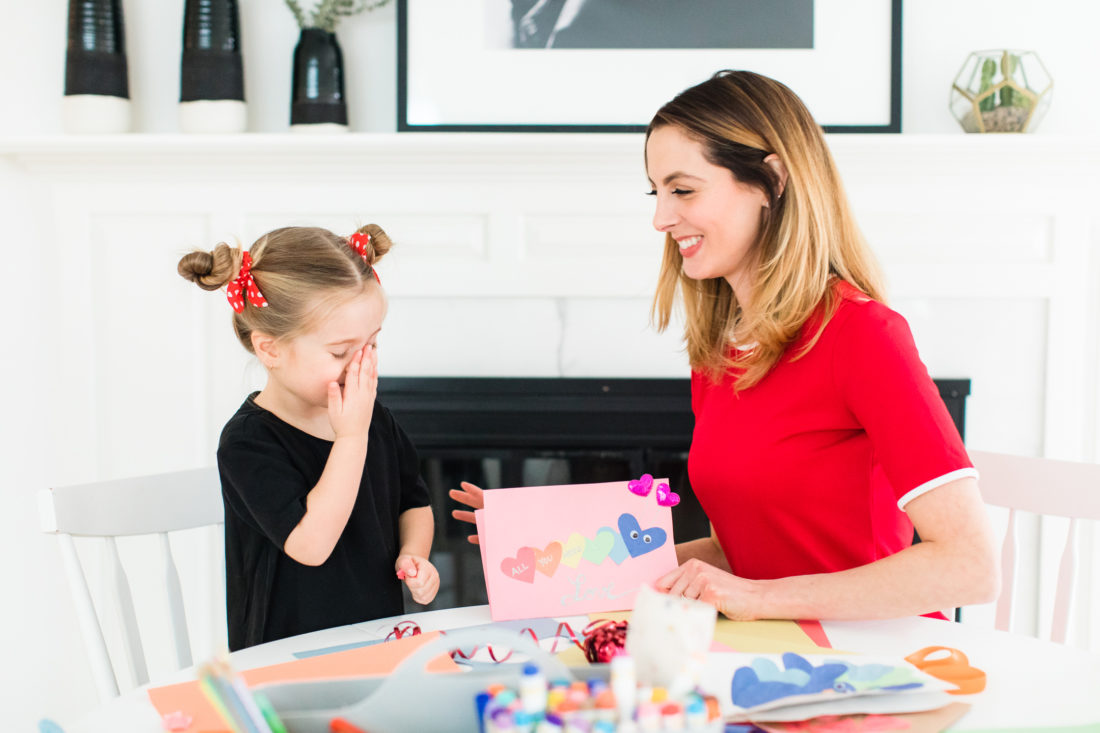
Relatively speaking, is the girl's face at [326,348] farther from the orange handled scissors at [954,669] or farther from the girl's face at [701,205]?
the orange handled scissors at [954,669]

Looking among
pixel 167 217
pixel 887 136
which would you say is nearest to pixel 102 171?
pixel 167 217

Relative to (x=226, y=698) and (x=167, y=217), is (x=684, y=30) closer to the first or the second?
(x=167, y=217)

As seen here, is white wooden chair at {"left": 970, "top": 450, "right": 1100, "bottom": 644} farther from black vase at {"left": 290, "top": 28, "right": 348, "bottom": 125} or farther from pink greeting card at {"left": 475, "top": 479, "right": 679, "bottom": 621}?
black vase at {"left": 290, "top": 28, "right": 348, "bottom": 125}

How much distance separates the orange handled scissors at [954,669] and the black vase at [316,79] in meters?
1.51

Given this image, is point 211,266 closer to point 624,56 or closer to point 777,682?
point 777,682

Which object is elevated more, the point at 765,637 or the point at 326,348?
the point at 326,348

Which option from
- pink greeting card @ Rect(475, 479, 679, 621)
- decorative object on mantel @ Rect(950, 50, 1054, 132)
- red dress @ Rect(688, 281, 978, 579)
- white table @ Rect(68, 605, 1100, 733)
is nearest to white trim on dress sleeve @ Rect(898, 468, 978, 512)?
red dress @ Rect(688, 281, 978, 579)

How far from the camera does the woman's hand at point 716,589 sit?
99 cm

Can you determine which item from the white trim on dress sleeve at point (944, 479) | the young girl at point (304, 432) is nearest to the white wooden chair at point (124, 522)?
the young girl at point (304, 432)

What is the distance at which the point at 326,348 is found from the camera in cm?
120

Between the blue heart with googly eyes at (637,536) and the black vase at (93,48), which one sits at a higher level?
the black vase at (93,48)

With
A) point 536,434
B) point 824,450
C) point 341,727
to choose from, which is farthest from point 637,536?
point 536,434

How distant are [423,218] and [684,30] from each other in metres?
0.68

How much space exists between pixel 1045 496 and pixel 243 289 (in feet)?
4.04
